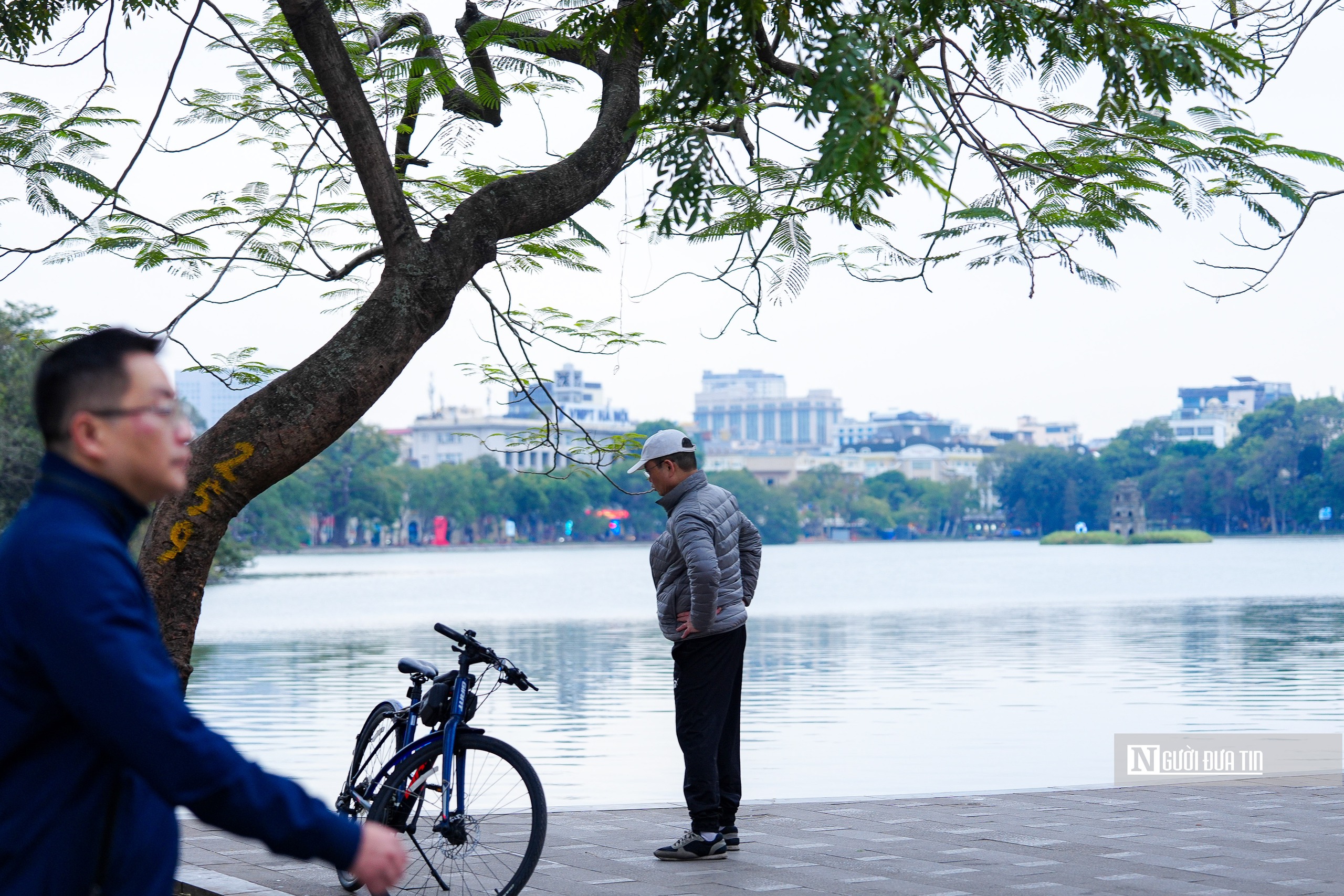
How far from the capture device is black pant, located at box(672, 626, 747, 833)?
19.5 feet

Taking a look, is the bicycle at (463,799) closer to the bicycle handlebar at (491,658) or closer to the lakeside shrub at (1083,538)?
the bicycle handlebar at (491,658)

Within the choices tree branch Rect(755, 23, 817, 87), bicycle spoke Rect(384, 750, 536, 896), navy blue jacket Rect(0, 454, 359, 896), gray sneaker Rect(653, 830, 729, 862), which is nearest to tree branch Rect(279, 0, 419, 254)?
tree branch Rect(755, 23, 817, 87)

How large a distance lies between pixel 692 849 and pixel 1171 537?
119 meters

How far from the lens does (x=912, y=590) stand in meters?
44.0

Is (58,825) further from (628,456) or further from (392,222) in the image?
(628,456)

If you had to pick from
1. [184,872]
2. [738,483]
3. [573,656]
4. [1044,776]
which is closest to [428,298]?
[184,872]

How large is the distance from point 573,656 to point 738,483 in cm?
11449

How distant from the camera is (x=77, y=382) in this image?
1989 mm

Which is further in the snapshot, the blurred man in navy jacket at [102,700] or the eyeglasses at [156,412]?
the eyeglasses at [156,412]

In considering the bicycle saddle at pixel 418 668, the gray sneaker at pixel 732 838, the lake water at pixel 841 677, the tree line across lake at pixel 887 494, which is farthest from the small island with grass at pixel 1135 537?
the bicycle saddle at pixel 418 668

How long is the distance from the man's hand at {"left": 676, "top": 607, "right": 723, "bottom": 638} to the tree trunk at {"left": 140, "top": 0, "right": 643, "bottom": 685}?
5.45 ft

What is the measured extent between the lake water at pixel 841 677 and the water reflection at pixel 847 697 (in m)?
0.05

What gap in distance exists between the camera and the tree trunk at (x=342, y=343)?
4.71 meters

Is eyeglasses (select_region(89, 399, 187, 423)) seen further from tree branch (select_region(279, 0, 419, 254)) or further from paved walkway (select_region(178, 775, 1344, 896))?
paved walkway (select_region(178, 775, 1344, 896))
